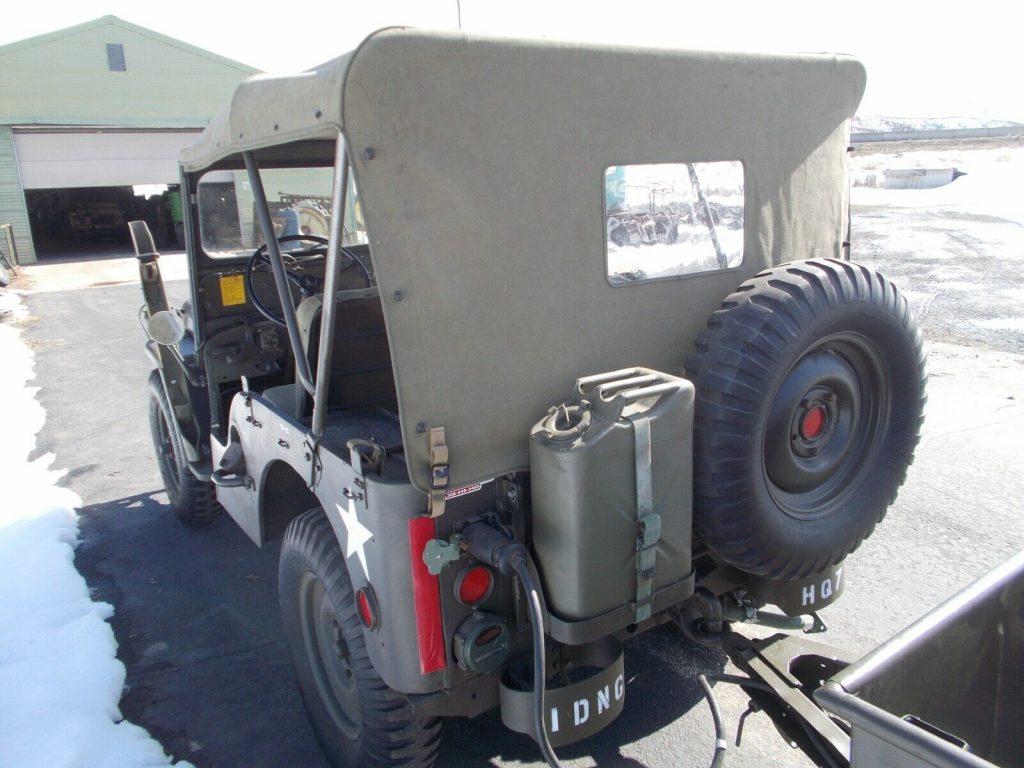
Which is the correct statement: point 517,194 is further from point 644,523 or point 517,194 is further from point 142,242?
point 142,242

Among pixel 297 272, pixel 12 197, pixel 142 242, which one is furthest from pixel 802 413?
pixel 12 197

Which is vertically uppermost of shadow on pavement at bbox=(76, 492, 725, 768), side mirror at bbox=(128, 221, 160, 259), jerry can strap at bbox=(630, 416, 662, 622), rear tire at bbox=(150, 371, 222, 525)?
side mirror at bbox=(128, 221, 160, 259)

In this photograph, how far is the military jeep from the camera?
1.95 metres

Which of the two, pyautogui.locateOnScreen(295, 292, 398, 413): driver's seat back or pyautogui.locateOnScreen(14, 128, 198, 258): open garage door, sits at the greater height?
pyautogui.locateOnScreen(14, 128, 198, 258): open garage door

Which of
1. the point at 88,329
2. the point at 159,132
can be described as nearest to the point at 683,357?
the point at 88,329

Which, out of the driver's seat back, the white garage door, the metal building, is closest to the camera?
the driver's seat back

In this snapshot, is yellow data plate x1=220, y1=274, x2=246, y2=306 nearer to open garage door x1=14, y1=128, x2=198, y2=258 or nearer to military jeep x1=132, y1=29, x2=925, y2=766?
military jeep x1=132, y1=29, x2=925, y2=766

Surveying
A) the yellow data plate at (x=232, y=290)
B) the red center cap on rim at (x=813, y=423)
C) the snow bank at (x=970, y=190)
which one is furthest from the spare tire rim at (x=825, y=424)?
the snow bank at (x=970, y=190)

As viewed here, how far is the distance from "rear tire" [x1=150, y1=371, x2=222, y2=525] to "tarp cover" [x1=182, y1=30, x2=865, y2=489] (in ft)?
9.54

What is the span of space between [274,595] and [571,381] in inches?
98.0

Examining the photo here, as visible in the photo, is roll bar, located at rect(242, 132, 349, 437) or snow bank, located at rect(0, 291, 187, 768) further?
snow bank, located at rect(0, 291, 187, 768)

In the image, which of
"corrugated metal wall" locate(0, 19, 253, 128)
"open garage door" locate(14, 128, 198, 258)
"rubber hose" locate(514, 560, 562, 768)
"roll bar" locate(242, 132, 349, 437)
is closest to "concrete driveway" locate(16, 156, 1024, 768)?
"rubber hose" locate(514, 560, 562, 768)

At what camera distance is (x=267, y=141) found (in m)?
2.31

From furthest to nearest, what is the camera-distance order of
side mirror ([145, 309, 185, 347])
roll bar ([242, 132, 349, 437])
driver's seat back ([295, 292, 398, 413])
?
1. side mirror ([145, 309, 185, 347])
2. driver's seat back ([295, 292, 398, 413])
3. roll bar ([242, 132, 349, 437])
